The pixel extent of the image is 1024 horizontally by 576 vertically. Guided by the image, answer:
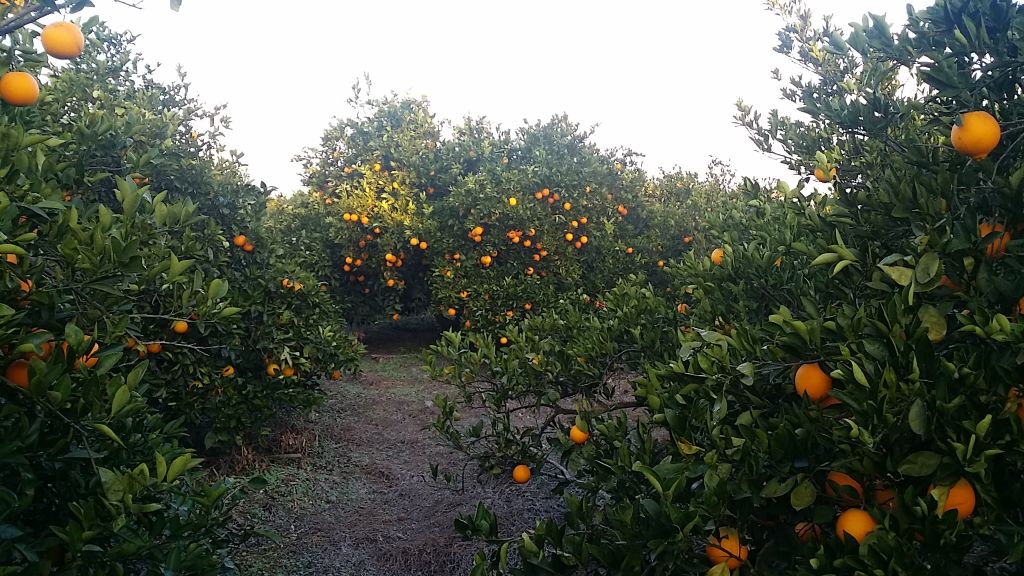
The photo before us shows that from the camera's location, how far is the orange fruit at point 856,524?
44.2 inches

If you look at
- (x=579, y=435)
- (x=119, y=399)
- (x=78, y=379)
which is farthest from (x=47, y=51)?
(x=579, y=435)

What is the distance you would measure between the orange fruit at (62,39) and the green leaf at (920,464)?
237 centimetres

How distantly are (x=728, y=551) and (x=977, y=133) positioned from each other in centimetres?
101

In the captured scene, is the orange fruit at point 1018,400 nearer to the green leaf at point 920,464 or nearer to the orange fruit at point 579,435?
the green leaf at point 920,464

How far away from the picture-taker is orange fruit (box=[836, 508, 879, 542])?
44.2 inches

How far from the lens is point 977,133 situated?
4.17ft

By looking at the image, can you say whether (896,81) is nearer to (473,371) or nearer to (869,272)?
(869,272)

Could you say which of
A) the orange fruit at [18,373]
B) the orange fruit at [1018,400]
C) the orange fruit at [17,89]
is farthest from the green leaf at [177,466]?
the orange fruit at [1018,400]

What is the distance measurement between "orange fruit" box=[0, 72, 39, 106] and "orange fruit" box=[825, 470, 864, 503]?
7.10 feet

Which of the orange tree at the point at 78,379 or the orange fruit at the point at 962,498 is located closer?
the orange fruit at the point at 962,498

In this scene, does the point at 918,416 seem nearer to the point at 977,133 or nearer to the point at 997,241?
the point at 997,241

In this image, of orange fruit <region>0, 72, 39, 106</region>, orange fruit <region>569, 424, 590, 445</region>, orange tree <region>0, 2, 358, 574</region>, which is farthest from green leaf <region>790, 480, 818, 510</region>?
orange fruit <region>0, 72, 39, 106</region>

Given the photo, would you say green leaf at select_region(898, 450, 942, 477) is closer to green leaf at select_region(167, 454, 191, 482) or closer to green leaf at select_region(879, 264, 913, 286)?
green leaf at select_region(879, 264, 913, 286)

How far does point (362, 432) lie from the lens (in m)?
5.21
